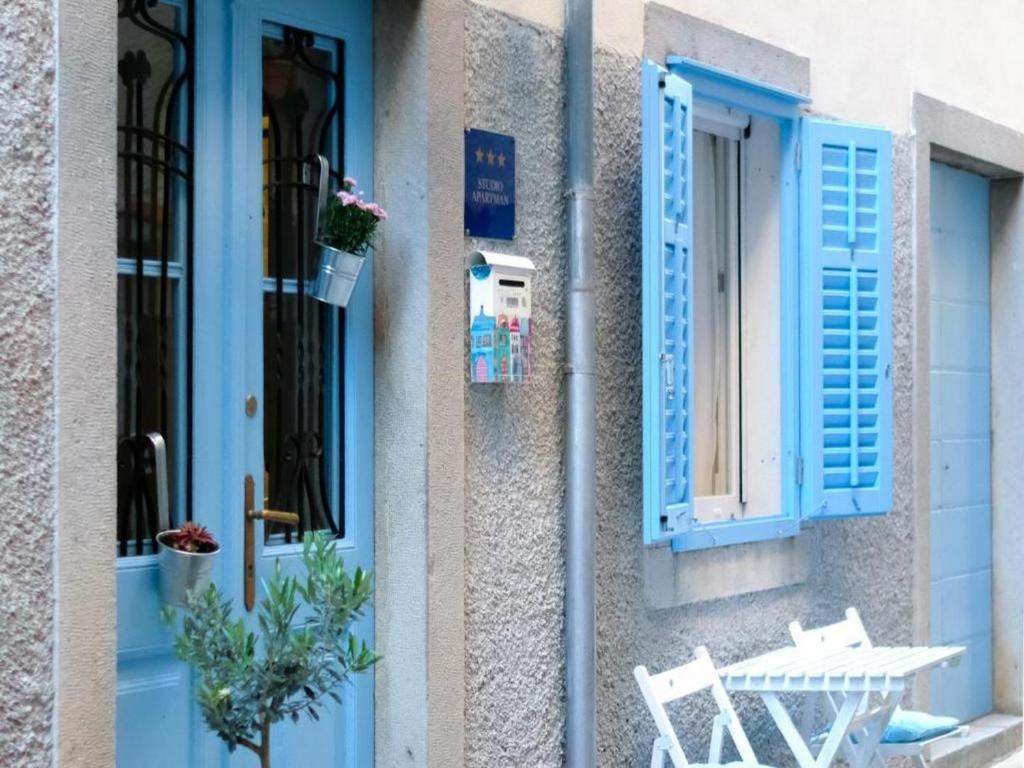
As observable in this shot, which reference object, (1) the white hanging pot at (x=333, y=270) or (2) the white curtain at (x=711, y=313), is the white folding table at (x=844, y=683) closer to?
(2) the white curtain at (x=711, y=313)

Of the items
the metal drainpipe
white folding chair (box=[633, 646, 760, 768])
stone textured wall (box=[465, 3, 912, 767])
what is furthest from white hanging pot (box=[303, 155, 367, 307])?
white folding chair (box=[633, 646, 760, 768])

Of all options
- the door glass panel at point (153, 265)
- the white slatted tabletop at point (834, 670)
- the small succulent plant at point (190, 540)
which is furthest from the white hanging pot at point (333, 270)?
the white slatted tabletop at point (834, 670)

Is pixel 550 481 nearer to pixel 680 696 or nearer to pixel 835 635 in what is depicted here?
pixel 680 696

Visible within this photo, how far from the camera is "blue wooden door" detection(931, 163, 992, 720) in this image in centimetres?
739

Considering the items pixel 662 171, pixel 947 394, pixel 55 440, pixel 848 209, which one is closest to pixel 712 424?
pixel 848 209

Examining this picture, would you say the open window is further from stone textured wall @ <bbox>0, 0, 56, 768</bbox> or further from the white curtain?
stone textured wall @ <bbox>0, 0, 56, 768</bbox>

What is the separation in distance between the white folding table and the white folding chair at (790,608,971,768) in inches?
6.8

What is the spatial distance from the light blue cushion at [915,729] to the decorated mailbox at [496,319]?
195 cm

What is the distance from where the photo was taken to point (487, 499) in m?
4.58

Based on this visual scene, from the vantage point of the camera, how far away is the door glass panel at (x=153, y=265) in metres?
3.74

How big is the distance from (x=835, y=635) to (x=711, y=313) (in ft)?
4.35

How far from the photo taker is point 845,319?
19.9 ft

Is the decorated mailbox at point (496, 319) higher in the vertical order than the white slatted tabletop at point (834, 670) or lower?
higher

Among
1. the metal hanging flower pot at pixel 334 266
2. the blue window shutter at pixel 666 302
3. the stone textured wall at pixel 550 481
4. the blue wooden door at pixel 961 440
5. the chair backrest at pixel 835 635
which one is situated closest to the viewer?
the metal hanging flower pot at pixel 334 266
